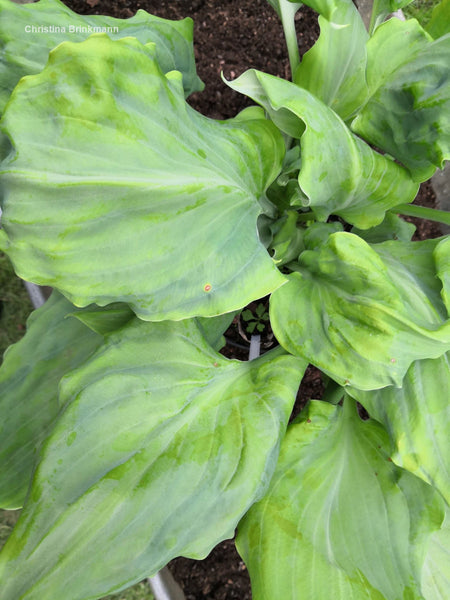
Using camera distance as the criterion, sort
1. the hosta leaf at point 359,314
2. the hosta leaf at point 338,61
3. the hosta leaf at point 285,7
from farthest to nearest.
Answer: the hosta leaf at point 285,7, the hosta leaf at point 338,61, the hosta leaf at point 359,314

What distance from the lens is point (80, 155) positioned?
0.45 m

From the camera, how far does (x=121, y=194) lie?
468mm

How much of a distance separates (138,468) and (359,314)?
0.30 meters

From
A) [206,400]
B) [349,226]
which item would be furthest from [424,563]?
[349,226]

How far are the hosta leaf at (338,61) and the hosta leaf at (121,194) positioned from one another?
0.25 m

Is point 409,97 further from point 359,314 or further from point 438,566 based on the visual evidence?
point 438,566

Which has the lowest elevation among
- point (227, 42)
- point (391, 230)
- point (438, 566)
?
point (438, 566)

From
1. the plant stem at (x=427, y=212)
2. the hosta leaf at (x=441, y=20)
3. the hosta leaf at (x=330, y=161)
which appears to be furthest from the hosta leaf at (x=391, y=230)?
the hosta leaf at (x=441, y=20)

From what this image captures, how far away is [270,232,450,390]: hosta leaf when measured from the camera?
1.81 ft

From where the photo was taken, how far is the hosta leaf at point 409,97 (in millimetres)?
614

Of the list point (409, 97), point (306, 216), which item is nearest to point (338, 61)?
point (409, 97)

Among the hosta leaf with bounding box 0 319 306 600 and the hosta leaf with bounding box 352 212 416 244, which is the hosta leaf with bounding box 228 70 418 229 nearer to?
the hosta leaf with bounding box 352 212 416 244

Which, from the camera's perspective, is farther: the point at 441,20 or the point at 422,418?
the point at 441,20

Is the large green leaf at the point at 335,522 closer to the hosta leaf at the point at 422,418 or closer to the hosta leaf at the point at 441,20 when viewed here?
the hosta leaf at the point at 422,418
